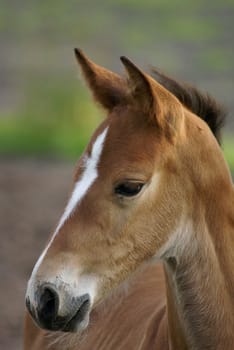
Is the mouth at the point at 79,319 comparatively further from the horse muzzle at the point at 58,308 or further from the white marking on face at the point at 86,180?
the white marking on face at the point at 86,180

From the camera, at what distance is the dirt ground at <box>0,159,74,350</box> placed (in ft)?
30.8

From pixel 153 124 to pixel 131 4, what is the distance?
20350 millimetres

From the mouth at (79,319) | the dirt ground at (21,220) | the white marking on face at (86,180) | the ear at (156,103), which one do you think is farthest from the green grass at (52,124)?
the mouth at (79,319)

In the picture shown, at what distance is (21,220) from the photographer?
12.1m

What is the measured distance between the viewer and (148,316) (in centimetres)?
598

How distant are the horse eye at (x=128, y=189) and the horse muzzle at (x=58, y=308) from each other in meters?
0.44

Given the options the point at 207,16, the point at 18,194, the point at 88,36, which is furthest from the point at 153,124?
the point at 207,16

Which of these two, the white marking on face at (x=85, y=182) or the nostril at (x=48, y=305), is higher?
the white marking on face at (x=85, y=182)

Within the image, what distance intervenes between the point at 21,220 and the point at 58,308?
7.34 meters

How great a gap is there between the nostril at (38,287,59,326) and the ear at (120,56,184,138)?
2.77 ft

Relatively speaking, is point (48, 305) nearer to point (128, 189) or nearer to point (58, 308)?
point (58, 308)

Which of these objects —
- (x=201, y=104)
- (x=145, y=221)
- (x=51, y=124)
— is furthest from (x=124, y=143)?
(x=51, y=124)

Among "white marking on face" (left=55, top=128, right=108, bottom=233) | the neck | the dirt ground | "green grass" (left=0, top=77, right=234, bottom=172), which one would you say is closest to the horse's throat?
the neck

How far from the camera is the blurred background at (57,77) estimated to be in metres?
11.6
